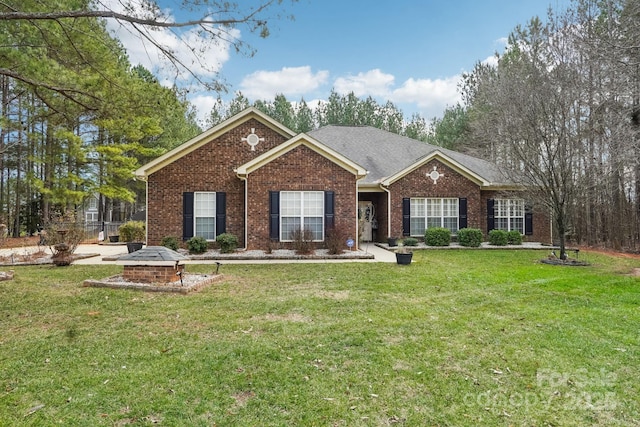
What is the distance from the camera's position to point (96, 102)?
8.17m

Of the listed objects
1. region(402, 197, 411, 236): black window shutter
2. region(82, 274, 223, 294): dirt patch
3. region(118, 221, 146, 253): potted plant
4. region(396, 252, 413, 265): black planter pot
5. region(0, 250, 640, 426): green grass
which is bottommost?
region(0, 250, 640, 426): green grass

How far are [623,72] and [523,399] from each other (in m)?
11.1

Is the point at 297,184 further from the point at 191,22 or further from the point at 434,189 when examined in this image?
the point at 191,22

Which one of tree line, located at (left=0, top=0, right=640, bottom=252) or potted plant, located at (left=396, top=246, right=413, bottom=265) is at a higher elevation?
tree line, located at (left=0, top=0, right=640, bottom=252)

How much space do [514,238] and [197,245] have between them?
43.9 feet

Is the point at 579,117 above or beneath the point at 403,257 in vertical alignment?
above

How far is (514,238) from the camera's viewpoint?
16312 mm

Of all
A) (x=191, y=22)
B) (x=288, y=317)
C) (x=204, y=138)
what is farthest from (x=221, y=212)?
(x=288, y=317)

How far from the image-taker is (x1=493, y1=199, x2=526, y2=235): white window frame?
17.4 metres

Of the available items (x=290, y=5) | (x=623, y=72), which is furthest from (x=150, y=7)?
(x=623, y=72)

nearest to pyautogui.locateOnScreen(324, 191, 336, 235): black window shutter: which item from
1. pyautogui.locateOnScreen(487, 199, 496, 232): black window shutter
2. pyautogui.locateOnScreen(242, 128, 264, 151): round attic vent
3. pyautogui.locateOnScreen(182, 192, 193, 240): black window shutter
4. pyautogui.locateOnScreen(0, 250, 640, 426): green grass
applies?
pyautogui.locateOnScreen(242, 128, 264, 151): round attic vent

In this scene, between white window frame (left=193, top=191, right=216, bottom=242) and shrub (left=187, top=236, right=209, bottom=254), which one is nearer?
shrub (left=187, top=236, right=209, bottom=254)

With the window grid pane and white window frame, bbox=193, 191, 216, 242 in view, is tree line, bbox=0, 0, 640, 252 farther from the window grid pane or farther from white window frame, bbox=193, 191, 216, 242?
white window frame, bbox=193, 191, 216, 242

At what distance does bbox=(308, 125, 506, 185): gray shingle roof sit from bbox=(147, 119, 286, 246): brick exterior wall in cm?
589
